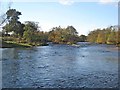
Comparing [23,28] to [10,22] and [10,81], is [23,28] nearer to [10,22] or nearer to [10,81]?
[10,22]

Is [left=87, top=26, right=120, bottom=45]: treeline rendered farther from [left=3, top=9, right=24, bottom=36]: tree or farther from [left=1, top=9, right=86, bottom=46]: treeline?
[left=3, top=9, right=24, bottom=36]: tree

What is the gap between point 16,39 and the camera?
72.3 m

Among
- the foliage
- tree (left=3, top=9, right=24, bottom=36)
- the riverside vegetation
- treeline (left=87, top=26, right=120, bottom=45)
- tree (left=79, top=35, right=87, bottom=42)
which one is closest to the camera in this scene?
the riverside vegetation

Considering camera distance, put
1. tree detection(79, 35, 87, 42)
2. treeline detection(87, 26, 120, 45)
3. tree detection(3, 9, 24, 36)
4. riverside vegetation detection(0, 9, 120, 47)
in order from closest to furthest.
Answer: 1. riverside vegetation detection(0, 9, 120, 47)
2. tree detection(3, 9, 24, 36)
3. treeline detection(87, 26, 120, 45)
4. tree detection(79, 35, 87, 42)

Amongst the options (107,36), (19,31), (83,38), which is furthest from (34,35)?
(83,38)

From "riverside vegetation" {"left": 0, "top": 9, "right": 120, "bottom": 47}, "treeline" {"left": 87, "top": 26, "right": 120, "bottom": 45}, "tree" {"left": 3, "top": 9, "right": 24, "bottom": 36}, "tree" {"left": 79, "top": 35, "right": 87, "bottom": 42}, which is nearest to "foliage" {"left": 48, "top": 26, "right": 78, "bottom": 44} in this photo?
"riverside vegetation" {"left": 0, "top": 9, "right": 120, "bottom": 47}

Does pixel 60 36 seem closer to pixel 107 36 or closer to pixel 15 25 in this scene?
pixel 107 36

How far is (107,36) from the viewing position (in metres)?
97.7

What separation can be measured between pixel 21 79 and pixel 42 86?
2384 mm

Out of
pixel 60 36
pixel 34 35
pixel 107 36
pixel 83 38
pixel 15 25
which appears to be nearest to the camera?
pixel 34 35

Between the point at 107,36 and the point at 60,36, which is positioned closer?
the point at 60,36

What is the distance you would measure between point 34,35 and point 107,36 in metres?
38.6

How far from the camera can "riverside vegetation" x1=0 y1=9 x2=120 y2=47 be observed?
67.5m

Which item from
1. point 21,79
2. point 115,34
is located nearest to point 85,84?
point 21,79
